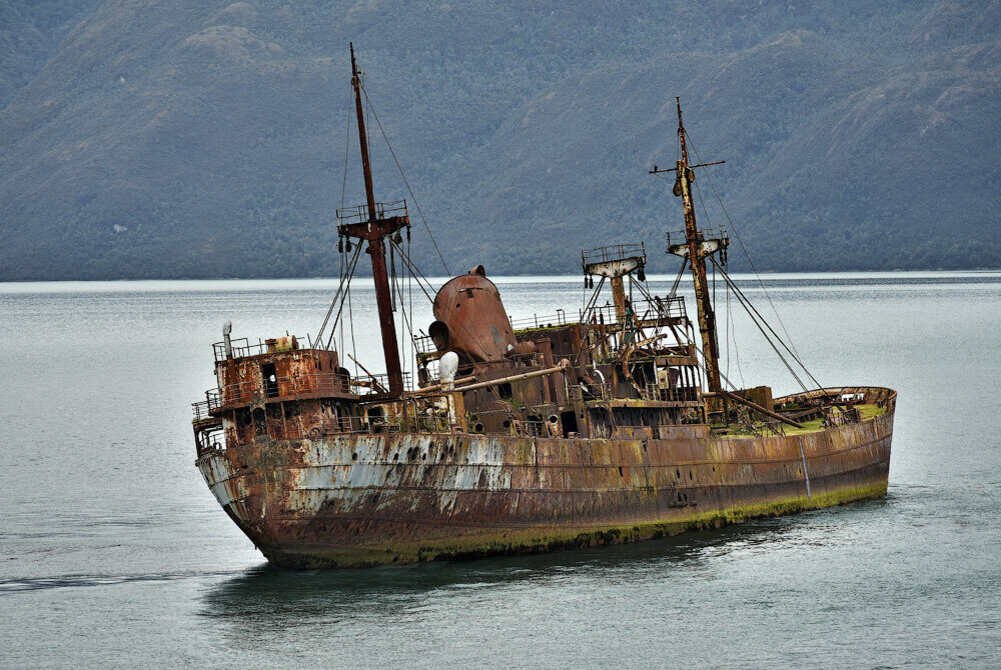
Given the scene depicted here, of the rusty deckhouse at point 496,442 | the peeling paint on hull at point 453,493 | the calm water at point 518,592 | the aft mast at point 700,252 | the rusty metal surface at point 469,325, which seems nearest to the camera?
the calm water at point 518,592

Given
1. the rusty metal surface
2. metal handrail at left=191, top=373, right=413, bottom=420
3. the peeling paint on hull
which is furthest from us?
the rusty metal surface

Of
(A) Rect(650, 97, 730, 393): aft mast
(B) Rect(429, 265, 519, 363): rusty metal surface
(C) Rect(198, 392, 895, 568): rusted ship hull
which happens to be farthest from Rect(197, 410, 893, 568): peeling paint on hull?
(A) Rect(650, 97, 730, 393): aft mast

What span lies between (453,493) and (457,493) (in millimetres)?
129

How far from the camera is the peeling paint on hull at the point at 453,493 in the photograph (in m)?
37.7

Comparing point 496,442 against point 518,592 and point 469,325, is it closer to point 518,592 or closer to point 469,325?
point 518,592

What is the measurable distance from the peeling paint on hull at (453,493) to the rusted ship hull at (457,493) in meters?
0.03

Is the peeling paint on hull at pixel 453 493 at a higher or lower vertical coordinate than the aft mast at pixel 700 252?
lower

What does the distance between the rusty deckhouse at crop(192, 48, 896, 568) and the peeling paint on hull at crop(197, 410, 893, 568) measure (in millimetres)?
53

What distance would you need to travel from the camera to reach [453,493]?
126 feet

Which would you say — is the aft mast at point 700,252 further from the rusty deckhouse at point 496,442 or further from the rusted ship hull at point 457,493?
the rusted ship hull at point 457,493

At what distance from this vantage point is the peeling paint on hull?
124 feet

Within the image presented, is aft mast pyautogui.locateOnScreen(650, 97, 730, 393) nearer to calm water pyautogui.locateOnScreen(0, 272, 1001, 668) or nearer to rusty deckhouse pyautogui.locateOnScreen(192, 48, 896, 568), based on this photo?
rusty deckhouse pyautogui.locateOnScreen(192, 48, 896, 568)

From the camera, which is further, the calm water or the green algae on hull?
the green algae on hull

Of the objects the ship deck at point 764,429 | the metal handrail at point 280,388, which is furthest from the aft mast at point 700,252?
the metal handrail at point 280,388
